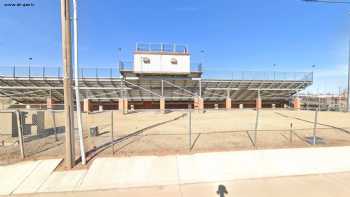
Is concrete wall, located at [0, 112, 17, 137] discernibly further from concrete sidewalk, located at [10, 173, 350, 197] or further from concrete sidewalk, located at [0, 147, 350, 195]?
concrete sidewalk, located at [10, 173, 350, 197]

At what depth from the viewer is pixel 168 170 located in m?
5.77

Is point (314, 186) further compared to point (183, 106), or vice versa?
point (183, 106)

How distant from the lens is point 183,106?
34.3 metres

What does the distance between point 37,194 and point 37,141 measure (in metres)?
5.11

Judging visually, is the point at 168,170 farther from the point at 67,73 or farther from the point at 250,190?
the point at 67,73

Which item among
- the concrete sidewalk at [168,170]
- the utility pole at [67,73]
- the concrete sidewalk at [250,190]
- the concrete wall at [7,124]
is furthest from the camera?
the concrete wall at [7,124]

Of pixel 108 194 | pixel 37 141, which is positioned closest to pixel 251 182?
pixel 108 194

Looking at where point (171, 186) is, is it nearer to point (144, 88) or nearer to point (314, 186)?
point (314, 186)

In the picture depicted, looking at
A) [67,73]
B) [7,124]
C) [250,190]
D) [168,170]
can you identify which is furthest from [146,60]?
[250,190]

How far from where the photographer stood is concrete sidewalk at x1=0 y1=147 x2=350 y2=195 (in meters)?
5.05

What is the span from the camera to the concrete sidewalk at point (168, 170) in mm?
5051

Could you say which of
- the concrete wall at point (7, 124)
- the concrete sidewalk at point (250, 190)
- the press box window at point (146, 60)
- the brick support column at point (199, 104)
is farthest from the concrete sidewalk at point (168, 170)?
the press box window at point (146, 60)

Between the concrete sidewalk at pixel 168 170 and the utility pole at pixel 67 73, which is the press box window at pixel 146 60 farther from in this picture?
the concrete sidewalk at pixel 168 170

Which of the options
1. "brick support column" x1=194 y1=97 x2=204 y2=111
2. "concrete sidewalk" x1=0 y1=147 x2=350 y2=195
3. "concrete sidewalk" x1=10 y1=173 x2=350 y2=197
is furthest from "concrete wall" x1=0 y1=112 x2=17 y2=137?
"brick support column" x1=194 y1=97 x2=204 y2=111
